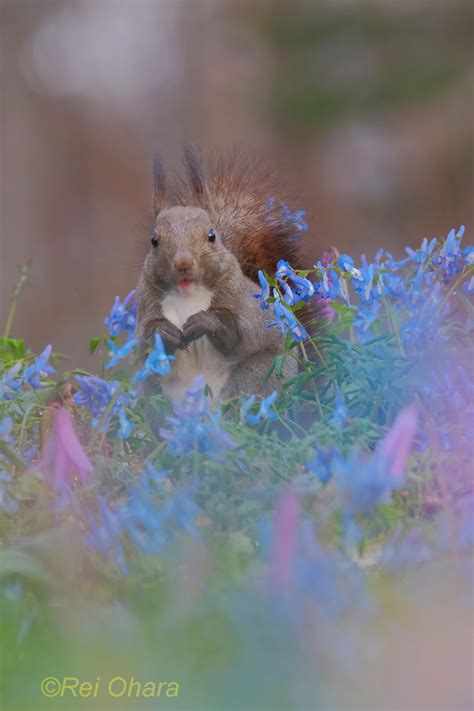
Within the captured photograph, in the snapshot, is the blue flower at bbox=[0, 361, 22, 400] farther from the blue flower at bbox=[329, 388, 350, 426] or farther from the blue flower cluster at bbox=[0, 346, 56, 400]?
the blue flower at bbox=[329, 388, 350, 426]

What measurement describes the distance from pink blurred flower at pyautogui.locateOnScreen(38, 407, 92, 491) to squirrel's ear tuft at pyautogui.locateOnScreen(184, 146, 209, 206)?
1.00 m

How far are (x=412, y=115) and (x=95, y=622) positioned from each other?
20.1 ft

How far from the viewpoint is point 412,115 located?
6648 millimetres

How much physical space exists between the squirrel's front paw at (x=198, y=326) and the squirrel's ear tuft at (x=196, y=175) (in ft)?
1.16

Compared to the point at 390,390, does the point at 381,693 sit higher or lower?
lower

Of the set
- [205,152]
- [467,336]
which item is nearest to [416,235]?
→ [205,152]

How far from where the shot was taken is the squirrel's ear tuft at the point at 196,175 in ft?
6.96

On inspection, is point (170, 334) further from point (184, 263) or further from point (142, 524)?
point (142, 524)

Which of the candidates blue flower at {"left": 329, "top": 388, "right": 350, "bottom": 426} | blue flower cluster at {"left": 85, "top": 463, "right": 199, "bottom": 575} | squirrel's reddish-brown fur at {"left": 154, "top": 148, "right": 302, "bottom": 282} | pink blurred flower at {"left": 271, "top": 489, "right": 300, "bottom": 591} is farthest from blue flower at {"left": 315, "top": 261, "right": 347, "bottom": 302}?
pink blurred flower at {"left": 271, "top": 489, "right": 300, "bottom": 591}

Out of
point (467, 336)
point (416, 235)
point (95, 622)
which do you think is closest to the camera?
point (95, 622)

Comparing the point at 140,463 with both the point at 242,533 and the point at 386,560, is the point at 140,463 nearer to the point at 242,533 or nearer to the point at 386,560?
the point at 242,533

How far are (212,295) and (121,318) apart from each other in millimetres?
233

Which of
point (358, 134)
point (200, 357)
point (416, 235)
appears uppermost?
point (358, 134)

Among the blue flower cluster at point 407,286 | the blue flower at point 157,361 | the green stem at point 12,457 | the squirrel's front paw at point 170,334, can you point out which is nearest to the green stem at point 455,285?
the blue flower cluster at point 407,286
